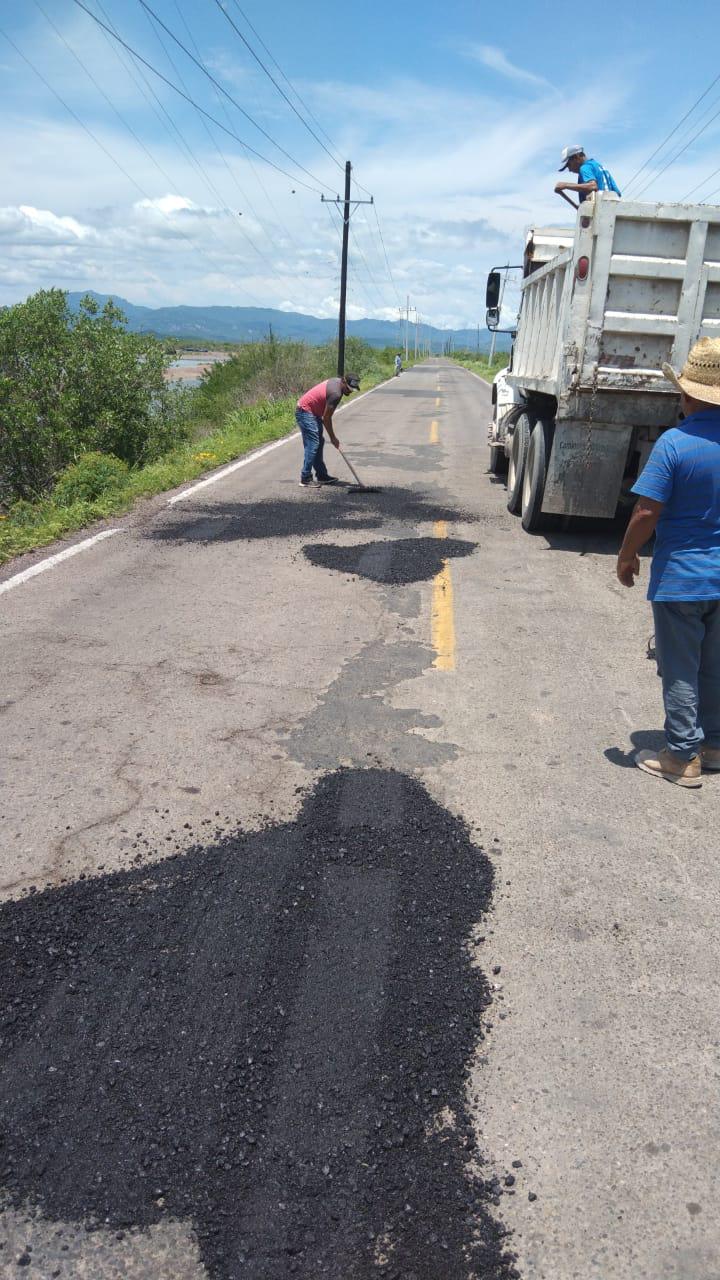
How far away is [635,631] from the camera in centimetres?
623

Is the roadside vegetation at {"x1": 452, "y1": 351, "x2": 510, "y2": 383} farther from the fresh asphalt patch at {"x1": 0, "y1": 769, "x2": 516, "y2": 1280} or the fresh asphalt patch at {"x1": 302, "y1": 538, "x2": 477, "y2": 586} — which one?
the fresh asphalt patch at {"x1": 0, "y1": 769, "x2": 516, "y2": 1280}

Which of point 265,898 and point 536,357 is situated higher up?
point 536,357

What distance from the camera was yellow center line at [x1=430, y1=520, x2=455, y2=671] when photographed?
555 centimetres

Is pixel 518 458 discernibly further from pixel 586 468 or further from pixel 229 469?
pixel 229 469

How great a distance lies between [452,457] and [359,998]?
44.7 feet

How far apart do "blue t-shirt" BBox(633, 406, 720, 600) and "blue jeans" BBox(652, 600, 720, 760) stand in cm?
9

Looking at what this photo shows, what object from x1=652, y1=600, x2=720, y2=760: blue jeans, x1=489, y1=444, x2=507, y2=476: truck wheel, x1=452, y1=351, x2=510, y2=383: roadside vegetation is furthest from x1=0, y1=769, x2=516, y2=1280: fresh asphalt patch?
x1=452, y1=351, x2=510, y2=383: roadside vegetation

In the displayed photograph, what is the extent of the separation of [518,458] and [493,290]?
10.7ft

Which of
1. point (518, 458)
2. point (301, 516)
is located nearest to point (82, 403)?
point (301, 516)

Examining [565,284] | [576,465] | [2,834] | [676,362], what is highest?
[565,284]

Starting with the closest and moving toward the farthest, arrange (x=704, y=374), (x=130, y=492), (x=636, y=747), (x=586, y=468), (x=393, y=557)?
(x=704, y=374)
(x=636, y=747)
(x=586, y=468)
(x=393, y=557)
(x=130, y=492)

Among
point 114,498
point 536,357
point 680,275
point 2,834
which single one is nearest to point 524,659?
point 2,834

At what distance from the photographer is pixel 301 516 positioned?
989 centimetres

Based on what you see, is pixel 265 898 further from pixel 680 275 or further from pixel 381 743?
pixel 680 275
